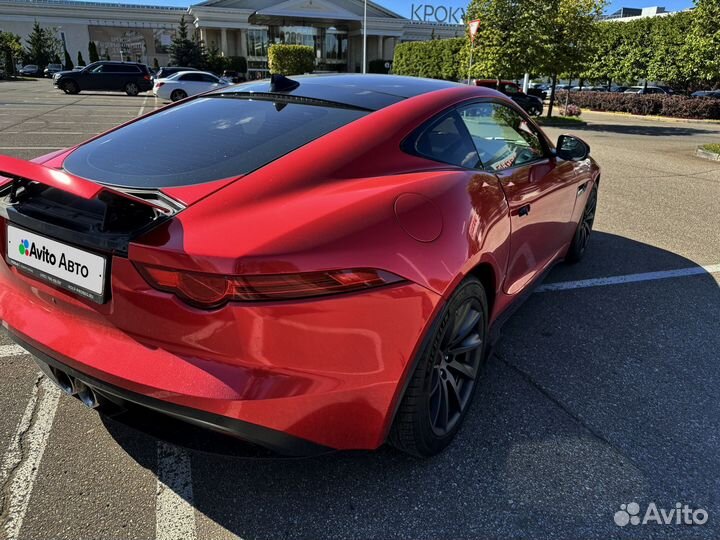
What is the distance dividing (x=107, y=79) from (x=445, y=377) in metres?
32.3

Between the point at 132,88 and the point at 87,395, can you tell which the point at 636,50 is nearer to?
the point at 132,88

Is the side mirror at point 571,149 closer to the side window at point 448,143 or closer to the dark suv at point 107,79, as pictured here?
the side window at point 448,143

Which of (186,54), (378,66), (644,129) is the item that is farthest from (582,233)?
(378,66)

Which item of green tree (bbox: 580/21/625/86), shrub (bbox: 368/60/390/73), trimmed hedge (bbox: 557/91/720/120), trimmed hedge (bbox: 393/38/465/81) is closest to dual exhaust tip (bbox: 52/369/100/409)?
trimmed hedge (bbox: 557/91/720/120)

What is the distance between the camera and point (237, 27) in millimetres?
59406

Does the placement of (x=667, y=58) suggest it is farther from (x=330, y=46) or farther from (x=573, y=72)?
(x=330, y=46)

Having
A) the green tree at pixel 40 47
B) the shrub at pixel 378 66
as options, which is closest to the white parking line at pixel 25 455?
the shrub at pixel 378 66

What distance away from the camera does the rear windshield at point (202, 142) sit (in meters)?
2.03

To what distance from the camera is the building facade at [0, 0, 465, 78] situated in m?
58.8

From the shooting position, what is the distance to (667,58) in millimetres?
26172

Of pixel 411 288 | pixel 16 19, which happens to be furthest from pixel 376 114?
pixel 16 19

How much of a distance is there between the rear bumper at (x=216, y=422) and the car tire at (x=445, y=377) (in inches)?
15.0

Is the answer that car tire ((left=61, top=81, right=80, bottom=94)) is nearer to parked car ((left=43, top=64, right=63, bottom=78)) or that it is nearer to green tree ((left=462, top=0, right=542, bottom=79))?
green tree ((left=462, top=0, right=542, bottom=79))

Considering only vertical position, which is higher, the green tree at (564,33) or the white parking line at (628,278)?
the green tree at (564,33)
